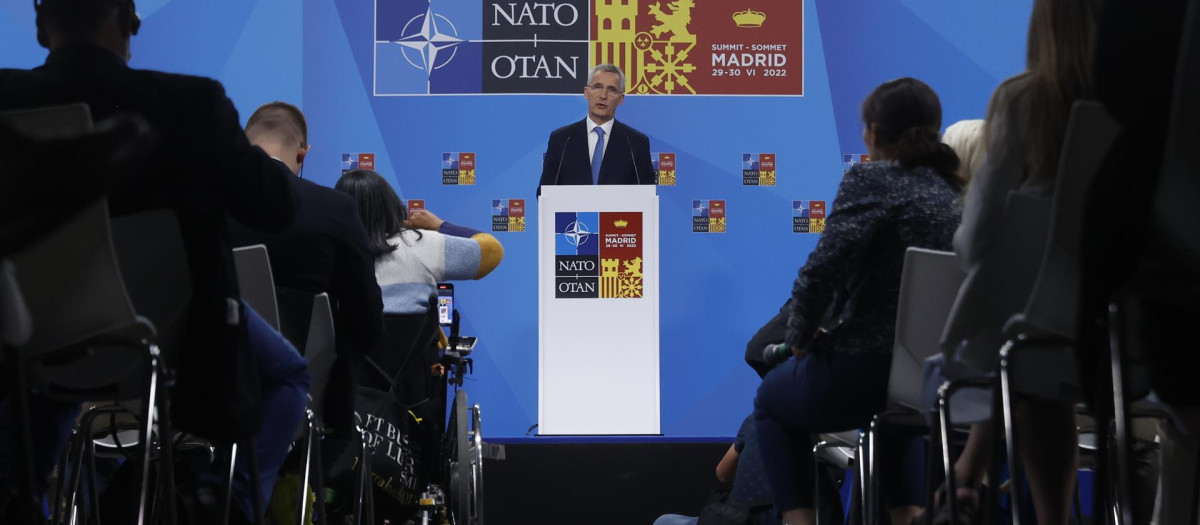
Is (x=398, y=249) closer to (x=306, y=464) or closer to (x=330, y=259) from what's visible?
(x=330, y=259)

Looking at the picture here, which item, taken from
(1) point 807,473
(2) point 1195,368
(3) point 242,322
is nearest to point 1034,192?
(2) point 1195,368

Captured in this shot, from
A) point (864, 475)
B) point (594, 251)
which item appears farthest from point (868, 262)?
point (594, 251)

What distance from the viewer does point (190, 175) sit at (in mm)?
2275

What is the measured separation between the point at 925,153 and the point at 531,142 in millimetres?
4507

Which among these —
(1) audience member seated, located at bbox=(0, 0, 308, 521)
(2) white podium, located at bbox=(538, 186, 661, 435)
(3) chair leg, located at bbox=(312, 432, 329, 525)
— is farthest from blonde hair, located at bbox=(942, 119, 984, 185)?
(2) white podium, located at bbox=(538, 186, 661, 435)

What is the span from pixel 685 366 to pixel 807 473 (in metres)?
4.08

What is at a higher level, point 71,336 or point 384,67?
point 384,67

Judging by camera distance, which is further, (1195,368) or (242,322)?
(242,322)

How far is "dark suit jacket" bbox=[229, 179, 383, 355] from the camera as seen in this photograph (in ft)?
11.4

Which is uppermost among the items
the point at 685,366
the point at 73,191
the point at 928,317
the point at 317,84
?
the point at 317,84

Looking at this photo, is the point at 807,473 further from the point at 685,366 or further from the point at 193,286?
the point at 685,366

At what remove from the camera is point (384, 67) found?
7270 millimetres

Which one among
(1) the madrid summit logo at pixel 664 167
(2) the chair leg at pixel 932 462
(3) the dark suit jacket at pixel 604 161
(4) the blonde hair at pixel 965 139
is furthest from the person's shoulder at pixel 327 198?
(1) the madrid summit logo at pixel 664 167

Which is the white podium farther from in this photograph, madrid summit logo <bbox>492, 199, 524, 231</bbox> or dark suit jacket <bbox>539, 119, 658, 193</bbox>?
madrid summit logo <bbox>492, 199, 524, 231</bbox>
